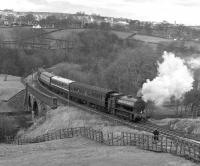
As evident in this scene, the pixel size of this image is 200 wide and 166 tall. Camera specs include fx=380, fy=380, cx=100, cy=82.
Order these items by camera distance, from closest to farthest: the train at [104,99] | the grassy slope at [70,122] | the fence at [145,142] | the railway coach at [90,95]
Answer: the fence at [145,142] < the train at [104,99] < the grassy slope at [70,122] < the railway coach at [90,95]

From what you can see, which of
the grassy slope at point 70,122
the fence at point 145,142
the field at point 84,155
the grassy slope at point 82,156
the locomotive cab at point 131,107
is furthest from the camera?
the grassy slope at point 70,122

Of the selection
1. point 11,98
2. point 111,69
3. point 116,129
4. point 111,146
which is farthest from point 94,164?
point 111,69

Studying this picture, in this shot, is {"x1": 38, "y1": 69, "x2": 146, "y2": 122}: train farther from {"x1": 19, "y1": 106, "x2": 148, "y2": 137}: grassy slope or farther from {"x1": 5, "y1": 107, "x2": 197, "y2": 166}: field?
{"x1": 5, "y1": 107, "x2": 197, "y2": 166}: field

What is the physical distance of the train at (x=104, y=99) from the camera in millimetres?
41094

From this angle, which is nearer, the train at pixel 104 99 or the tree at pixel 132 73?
the train at pixel 104 99

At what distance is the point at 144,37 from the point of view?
5807 inches

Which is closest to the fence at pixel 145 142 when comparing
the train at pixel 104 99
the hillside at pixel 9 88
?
the train at pixel 104 99

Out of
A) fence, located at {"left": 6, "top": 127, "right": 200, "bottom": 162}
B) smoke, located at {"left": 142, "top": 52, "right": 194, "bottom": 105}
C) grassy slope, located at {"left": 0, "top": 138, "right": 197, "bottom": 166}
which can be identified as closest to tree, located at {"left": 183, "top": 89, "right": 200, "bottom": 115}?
smoke, located at {"left": 142, "top": 52, "right": 194, "bottom": 105}

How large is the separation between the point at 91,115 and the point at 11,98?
34846 millimetres

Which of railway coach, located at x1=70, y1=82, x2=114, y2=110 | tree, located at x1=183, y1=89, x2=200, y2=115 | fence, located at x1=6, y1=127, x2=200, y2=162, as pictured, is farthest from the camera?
tree, located at x1=183, y1=89, x2=200, y2=115

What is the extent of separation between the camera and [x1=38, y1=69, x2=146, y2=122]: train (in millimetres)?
41094

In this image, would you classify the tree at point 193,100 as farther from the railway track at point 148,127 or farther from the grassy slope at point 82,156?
the grassy slope at point 82,156

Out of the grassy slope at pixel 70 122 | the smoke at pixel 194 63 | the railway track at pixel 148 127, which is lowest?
the grassy slope at pixel 70 122

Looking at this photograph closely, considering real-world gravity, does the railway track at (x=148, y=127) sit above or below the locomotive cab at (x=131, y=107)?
below
